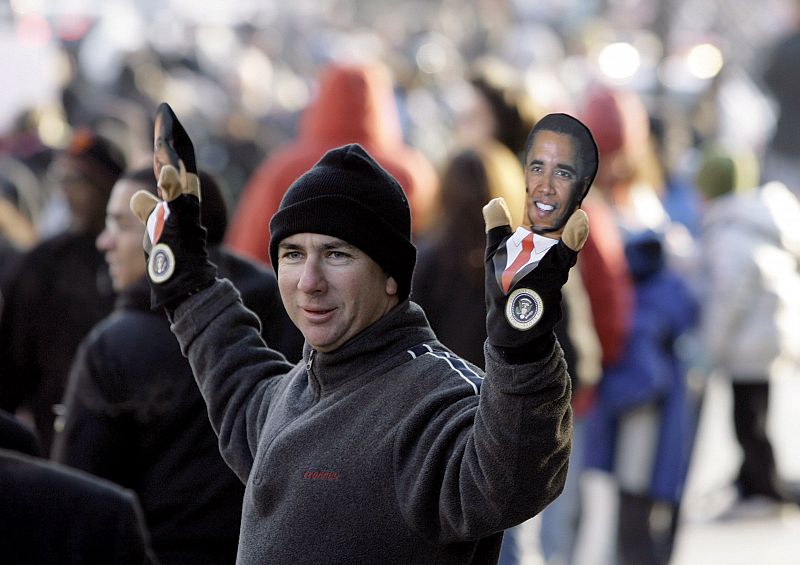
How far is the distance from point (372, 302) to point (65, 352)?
8.34ft

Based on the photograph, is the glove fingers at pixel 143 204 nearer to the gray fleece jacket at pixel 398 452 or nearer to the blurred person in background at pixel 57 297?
the gray fleece jacket at pixel 398 452

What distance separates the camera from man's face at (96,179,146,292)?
4.13 metres

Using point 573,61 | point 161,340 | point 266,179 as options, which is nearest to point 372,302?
point 161,340

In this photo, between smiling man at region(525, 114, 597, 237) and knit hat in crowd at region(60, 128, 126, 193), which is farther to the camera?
knit hat in crowd at region(60, 128, 126, 193)

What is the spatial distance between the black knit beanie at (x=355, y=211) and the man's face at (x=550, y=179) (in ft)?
1.48

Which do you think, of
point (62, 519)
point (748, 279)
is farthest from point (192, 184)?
point (748, 279)

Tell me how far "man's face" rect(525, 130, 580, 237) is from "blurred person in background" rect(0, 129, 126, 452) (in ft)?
9.71

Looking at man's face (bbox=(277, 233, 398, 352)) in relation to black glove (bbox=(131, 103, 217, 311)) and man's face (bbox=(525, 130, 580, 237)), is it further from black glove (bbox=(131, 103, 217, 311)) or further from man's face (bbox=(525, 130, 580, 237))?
man's face (bbox=(525, 130, 580, 237))

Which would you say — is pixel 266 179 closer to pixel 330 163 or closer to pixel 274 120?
pixel 330 163

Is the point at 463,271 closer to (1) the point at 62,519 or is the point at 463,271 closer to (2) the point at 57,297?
(2) the point at 57,297

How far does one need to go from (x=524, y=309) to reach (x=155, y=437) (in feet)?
5.43

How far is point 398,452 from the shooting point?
264 centimetres

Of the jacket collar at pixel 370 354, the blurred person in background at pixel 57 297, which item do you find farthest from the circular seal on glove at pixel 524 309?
the blurred person in background at pixel 57 297

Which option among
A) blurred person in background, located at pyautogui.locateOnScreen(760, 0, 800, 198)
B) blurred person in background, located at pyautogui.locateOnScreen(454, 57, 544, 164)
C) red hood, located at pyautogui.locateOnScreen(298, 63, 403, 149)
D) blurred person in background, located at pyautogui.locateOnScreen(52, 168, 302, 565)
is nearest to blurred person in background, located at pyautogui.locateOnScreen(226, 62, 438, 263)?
red hood, located at pyautogui.locateOnScreen(298, 63, 403, 149)
